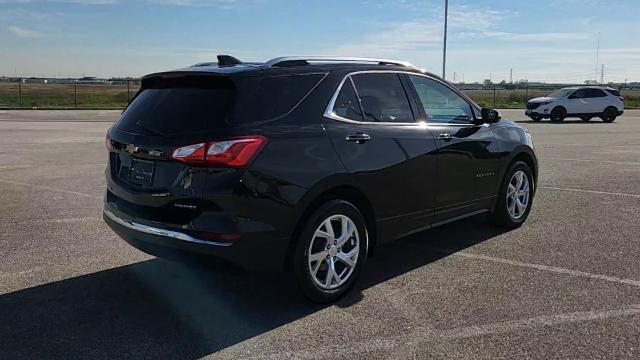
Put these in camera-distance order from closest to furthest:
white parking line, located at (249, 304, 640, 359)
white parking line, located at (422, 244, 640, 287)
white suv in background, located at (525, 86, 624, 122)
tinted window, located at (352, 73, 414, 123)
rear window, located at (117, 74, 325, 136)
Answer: white parking line, located at (249, 304, 640, 359) < rear window, located at (117, 74, 325, 136) < tinted window, located at (352, 73, 414, 123) < white parking line, located at (422, 244, 640, 287) < white suv in background, located at (525, 86, 624, 122)

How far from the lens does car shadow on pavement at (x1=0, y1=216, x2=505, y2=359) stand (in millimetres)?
3680

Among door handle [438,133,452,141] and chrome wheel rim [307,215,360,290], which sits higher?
door handle [438,133,452,141]

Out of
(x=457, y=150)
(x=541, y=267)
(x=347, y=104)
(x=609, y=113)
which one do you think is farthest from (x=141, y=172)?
(x=609, y=113)

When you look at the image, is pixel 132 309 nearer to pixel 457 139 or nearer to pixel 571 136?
pixel 457 139

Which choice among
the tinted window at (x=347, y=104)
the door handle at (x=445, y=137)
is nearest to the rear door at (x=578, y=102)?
the door handle at (x=445, y=137)

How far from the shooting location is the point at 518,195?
6691 millimetres

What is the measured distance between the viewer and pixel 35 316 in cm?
412

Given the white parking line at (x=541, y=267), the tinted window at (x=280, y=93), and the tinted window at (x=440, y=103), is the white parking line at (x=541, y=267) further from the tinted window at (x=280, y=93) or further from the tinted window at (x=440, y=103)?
the tinted window at (x=280, y=93)

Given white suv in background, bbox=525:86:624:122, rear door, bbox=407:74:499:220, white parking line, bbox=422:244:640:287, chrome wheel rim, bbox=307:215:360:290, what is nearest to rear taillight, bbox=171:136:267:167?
chrome wheel rim, bbox=307:215:360:290

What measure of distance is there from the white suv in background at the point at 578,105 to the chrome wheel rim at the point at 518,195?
22.1 m

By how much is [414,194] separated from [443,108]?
106 centimetres

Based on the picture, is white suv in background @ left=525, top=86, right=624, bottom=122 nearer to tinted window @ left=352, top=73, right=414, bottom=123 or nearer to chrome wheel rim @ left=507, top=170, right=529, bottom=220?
chrome wheel rim @ left=507, top=170, right=529, bottom=220

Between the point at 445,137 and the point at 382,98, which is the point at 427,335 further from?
the point at 445,137

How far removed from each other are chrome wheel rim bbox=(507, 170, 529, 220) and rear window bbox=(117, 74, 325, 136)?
3.10 metres
